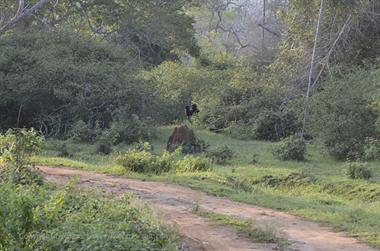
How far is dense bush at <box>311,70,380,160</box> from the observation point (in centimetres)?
1588

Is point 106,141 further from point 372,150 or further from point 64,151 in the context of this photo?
point 372,150

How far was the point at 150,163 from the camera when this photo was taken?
42.3 ft

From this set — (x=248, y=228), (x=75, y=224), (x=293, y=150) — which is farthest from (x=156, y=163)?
(x=75, y=224)

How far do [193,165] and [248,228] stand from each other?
5.18m

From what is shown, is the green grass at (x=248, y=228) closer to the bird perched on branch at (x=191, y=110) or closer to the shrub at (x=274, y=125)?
the shrub at (x=274, y=125)

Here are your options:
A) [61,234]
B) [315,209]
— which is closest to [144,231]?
[61,234]

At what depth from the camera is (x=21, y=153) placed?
1004cm

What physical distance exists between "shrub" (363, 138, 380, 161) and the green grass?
6.66m

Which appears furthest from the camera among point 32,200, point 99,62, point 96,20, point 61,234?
point 96,20

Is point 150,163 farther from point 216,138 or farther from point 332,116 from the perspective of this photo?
point 216,138

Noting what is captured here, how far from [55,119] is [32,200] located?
41.4 ft

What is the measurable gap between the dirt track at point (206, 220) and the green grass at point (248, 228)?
10 cm

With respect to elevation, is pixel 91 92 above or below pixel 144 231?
above

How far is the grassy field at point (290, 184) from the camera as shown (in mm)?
9273
